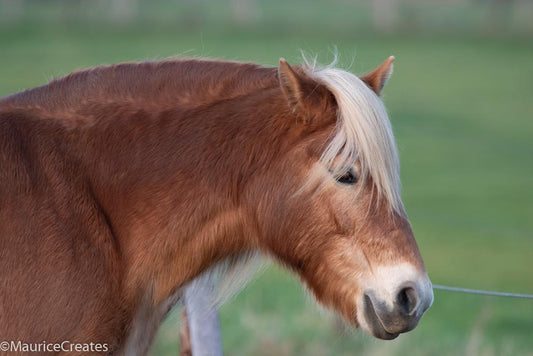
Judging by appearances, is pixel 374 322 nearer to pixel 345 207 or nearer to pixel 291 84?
pixel 345 207

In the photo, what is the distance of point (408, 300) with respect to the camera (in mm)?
3580

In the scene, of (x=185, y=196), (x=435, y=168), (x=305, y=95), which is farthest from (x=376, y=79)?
(x=435, y=168)

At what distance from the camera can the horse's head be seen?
3.62 meters

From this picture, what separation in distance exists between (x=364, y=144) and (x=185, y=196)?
2.64 feet

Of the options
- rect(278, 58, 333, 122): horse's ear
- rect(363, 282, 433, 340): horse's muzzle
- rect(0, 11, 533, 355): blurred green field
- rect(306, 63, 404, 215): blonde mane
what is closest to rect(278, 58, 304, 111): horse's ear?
rect(278, 58, 333, 122): horse's ear

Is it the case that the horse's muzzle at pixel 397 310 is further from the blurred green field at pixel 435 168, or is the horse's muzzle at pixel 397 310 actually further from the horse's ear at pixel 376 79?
the horse's ear at pixel 376 79

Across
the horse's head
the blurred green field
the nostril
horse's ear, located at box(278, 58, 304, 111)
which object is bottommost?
the blurred green field

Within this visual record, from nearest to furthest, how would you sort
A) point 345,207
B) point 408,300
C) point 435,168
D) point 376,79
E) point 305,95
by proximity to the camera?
point 408,300 → point 345,207 → point 305,95 → point 376,79 → point 435,168

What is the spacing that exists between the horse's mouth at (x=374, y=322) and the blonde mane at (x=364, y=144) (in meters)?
0.41

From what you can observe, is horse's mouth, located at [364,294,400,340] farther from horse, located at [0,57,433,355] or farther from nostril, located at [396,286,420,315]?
nostril, located at [396,286,420,315]

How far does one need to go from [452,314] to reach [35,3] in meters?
36.0

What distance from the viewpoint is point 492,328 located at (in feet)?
31.3

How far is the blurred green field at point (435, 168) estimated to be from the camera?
7.44 meters

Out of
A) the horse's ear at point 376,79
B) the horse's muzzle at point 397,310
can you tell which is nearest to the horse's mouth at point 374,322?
the horse's muzzle at point 397,310
